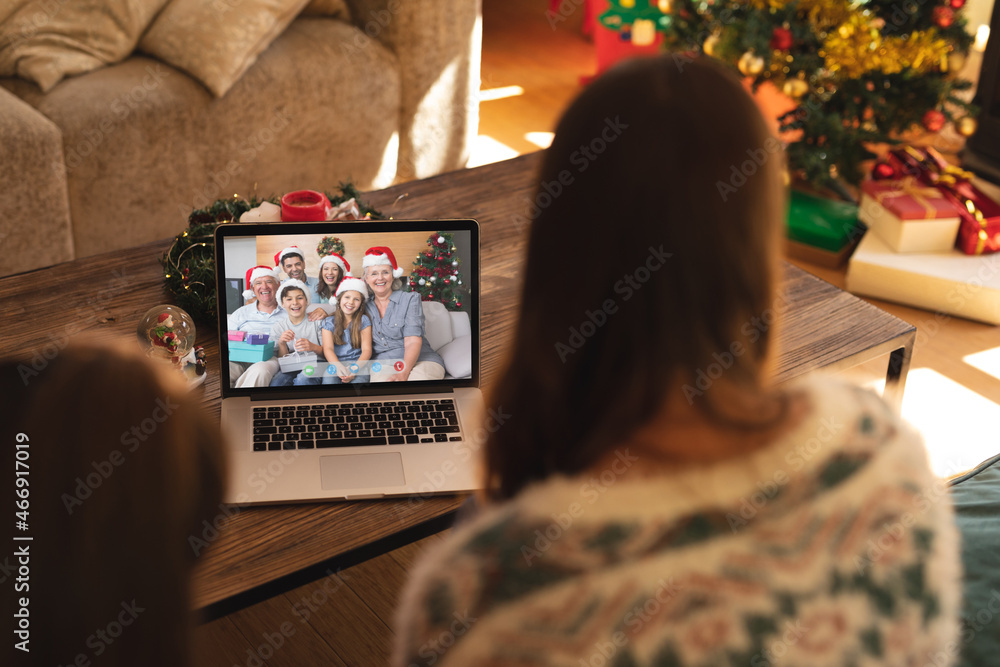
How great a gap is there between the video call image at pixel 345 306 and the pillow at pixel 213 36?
1.47 m

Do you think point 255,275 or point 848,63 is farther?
point 848,63

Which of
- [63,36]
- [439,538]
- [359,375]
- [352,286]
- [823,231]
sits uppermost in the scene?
[63,36]

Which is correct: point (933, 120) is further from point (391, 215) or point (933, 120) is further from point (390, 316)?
point (390, 316)

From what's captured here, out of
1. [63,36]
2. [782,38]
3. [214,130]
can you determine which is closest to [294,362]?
[214,130]

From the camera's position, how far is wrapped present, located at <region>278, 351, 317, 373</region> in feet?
4.13

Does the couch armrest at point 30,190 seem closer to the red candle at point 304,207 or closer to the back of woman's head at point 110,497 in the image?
the red candle at point 304,207

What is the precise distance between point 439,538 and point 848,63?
1.70 m

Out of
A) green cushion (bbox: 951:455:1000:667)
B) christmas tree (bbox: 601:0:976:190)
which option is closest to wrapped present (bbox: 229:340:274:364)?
green cushion (bbox: 951:455:1000:667)

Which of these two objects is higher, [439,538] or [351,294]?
[351,294]

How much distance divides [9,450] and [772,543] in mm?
485

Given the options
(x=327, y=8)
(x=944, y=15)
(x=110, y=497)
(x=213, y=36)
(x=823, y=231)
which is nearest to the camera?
(x=110, y=497)

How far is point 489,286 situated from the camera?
155 cm

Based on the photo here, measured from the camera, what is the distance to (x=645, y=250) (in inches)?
24.8

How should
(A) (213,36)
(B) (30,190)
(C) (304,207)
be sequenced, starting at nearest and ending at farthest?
(C) (304,207)
(B) (30,190)
(A) (213,36)
